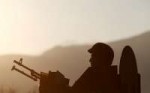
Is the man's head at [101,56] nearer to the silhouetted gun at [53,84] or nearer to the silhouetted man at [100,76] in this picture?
the silhouetted man at [100,76]

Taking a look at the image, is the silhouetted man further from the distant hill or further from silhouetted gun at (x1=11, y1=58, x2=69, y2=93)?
the distant hill

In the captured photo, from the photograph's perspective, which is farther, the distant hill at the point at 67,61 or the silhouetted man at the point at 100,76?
the distant hill at the point at 67,61

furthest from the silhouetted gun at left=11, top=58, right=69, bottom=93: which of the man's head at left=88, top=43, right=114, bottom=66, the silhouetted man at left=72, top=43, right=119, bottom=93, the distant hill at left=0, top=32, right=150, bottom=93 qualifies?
the distant hill at left=0, top=32, right=150, bottom=93

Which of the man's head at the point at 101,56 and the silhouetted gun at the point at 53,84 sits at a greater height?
the man's head at the point at 101,56

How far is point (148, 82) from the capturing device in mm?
A: 1630

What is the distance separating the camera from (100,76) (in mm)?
1278

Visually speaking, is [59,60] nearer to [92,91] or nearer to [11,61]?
[11,61]

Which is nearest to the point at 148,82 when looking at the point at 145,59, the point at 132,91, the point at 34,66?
the point at 145,59

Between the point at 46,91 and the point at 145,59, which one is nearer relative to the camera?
the point at 46,91

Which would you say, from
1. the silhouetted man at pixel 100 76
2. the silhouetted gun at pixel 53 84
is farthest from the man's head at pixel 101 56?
the silhouetted gun at pixel 53 84

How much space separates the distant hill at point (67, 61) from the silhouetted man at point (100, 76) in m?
0.33

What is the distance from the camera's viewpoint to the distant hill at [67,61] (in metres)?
1.61

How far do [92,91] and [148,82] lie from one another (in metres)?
0.47

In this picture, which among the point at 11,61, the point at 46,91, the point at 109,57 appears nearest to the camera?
the point at 46,91
